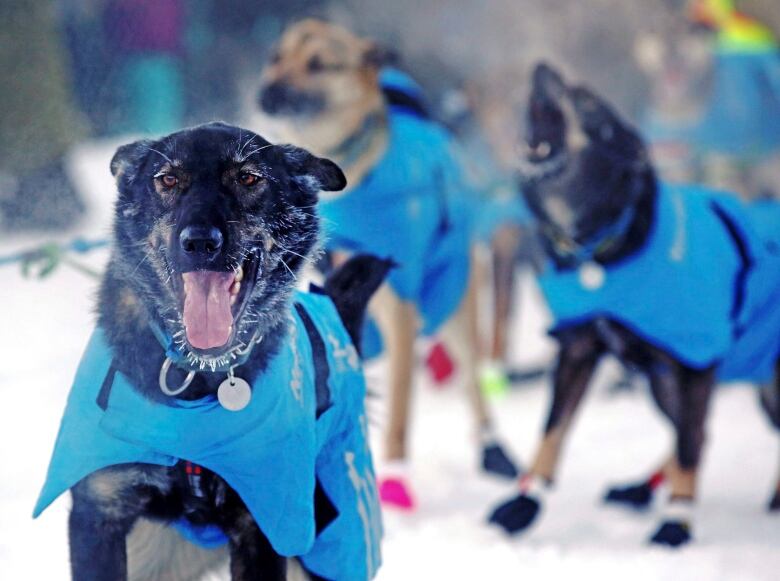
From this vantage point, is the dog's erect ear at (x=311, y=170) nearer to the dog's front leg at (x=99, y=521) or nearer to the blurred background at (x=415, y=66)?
the dog's front leg at (x=99, y=521)

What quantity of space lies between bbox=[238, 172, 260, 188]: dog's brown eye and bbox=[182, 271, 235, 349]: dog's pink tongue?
0.12 m

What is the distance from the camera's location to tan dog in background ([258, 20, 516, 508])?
3115 millimetres

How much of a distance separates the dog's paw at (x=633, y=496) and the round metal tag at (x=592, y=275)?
61 cm

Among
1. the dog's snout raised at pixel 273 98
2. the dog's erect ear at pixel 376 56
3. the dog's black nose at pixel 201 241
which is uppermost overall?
the dog's erect ear at pixel 376 56

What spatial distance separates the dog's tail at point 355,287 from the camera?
6.44 feet

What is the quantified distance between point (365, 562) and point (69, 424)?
53 cm

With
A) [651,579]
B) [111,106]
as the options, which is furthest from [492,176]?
[651,579]

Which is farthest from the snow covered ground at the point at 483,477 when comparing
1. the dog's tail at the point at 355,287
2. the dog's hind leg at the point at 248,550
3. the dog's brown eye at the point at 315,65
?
the dog's brown eye at the point at 315,65

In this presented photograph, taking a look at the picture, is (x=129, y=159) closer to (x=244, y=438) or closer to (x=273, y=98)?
(x=244, y=438)

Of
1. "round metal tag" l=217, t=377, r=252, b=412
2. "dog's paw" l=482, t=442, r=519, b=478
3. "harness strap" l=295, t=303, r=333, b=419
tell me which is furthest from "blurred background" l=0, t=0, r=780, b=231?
"round metal tag" l=217, t=377, r=252, b=412

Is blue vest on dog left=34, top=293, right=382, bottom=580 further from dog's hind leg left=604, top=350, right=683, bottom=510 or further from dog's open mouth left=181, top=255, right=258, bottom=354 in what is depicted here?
Answer: dog's hind leg left=604, top=350, right=683, bottom=510

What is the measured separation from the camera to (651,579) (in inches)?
91.0

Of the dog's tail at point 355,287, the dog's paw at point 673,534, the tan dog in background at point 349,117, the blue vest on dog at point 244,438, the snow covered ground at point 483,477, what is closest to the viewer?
the blue vest on dog at point 244,438

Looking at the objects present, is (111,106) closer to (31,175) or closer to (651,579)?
(31,175)
